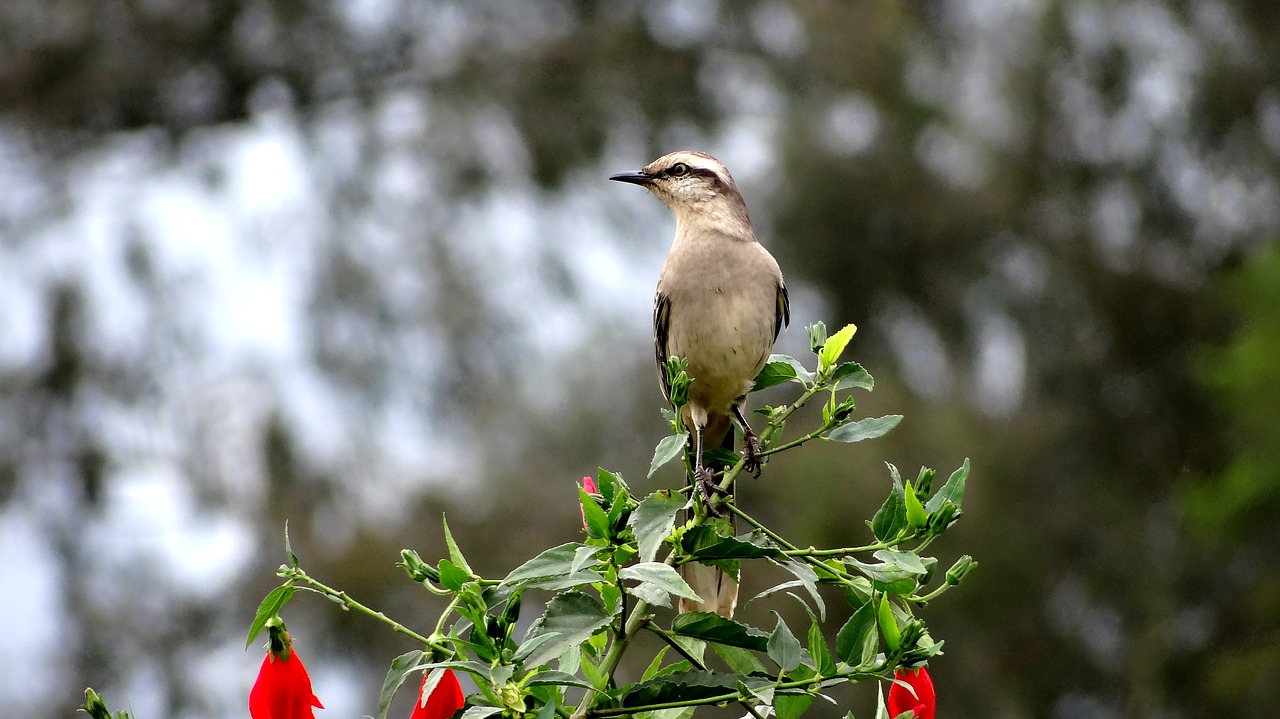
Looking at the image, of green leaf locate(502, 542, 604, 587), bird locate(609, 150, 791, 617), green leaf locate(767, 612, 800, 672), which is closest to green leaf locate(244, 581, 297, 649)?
green leaf locate(502, 542, 604, 587)

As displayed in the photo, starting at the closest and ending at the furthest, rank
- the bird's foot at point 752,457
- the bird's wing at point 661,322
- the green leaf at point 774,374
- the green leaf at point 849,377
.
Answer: the green leaf at point 849,377
the green leaf at point 774,374
the bird's foot at point 752,457
the bird's wing at point 661,322

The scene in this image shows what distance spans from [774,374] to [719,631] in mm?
620

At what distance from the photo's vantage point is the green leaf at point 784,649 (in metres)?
1.76

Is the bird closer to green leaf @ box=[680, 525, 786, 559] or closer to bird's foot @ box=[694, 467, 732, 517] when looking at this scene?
bird's foot @ box=[694, 467, 732, 517]

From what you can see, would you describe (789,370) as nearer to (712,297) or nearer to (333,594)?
(333,594)

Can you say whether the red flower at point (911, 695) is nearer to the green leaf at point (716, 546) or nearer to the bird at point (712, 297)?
the green leaf at point (716, 546)

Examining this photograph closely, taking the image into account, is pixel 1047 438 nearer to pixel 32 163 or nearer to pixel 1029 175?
pixel 1029 175

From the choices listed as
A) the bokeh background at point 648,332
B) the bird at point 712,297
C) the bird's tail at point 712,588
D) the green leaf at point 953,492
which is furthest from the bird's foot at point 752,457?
the bokeh background at point 648,332

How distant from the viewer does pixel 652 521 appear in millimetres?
1854

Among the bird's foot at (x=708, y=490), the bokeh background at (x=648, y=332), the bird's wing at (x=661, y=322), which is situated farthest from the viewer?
the bokeh background at (x=648, y=332)

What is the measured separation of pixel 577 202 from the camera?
1091 cm

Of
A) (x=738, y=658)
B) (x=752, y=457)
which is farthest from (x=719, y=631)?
(x=752, y=457)

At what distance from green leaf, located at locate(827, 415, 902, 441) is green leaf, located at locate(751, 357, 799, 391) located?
0.18m

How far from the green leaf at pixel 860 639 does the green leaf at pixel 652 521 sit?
0.90ft
